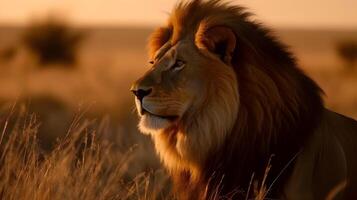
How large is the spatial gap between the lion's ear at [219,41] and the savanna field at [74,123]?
0.40 metres

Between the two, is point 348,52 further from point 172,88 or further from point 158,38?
point 172,88

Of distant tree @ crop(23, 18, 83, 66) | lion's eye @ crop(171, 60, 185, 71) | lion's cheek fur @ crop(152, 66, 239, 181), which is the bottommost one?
distant tree @ crop(23, 18, 83, 66)

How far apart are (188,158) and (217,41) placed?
677 mm

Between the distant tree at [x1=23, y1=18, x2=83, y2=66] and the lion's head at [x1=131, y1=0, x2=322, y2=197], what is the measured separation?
2130 cm

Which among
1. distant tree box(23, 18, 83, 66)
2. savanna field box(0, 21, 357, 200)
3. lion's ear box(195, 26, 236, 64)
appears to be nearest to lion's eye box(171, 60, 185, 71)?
lion's ear box(195, 26, 236, 64)

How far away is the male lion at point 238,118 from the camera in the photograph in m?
5.74

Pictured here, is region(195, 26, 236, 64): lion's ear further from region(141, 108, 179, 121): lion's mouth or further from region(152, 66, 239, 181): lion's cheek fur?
region(141, 108, 179, 121): lion's mouth

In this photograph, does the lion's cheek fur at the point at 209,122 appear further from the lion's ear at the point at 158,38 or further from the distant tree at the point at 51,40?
the distant tree at the point at 51,40

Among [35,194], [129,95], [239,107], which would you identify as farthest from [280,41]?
[129,95]

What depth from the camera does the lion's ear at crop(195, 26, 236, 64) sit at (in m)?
5.82

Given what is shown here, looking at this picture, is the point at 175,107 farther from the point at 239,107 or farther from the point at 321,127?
the point at 321,127

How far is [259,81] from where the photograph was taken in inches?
230

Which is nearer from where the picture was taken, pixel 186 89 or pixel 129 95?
pixel 186 89

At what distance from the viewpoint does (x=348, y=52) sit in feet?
84.7
